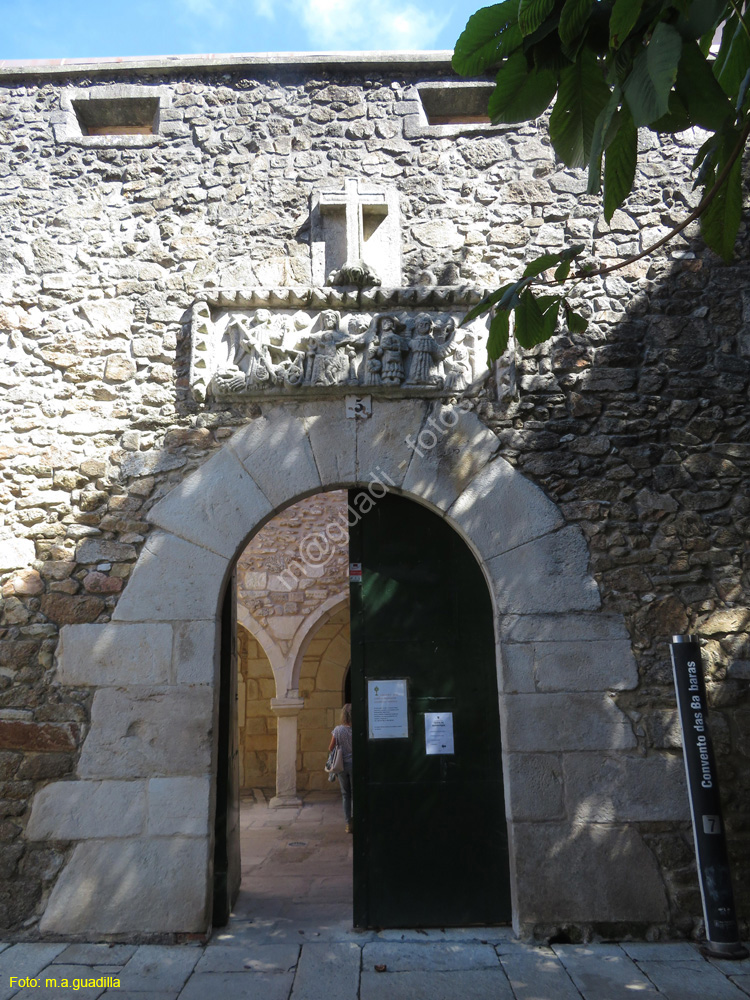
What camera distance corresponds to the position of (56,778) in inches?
120

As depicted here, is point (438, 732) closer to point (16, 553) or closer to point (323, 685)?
point (16, 553)

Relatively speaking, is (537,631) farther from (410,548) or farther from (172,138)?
(172,138)

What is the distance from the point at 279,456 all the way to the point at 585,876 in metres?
2.31

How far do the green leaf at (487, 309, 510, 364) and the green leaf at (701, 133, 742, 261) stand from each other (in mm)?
536

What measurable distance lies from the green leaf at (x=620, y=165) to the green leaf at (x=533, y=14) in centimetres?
27

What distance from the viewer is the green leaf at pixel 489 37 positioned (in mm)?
1473

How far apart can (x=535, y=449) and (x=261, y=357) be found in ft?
4.71

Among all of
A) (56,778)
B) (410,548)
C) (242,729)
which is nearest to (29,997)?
(56,778)

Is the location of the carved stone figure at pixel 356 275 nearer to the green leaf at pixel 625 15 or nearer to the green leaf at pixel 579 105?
the green leaf at pixel 579 105

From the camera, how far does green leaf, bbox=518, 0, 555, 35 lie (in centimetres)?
136

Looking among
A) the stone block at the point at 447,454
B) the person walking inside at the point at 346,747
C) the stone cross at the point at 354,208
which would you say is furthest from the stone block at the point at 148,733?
the person walking inside at the point at 346,747

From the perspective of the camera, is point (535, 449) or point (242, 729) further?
point (242, 729)

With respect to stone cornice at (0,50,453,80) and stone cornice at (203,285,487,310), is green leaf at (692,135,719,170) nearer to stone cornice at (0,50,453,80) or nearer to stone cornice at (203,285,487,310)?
stone cornice at (203,285,487,310)

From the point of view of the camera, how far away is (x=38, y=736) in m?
3.09
